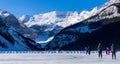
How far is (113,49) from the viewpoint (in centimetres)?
4944

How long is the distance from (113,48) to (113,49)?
0.14 metres

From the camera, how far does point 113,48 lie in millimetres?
49500
